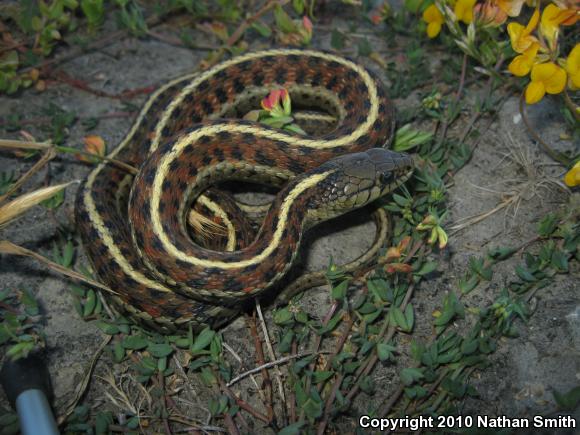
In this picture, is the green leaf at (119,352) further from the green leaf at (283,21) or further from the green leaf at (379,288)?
the green leaf at (283,21)

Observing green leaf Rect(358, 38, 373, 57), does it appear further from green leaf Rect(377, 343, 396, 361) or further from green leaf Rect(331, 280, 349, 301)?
green leaf Rect(377, 343, 396, 361)

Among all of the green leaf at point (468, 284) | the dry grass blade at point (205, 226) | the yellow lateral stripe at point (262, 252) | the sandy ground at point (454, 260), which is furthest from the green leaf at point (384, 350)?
the dry grass blade at point (205, 226)

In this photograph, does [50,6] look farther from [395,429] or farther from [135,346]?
[395,429]

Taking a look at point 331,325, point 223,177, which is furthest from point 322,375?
point 223,177

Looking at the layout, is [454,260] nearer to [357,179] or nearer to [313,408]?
[357,179]

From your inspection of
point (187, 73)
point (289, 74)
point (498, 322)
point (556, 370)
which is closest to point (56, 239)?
point (187, 73)

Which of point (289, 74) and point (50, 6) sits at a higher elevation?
point (50, 6)

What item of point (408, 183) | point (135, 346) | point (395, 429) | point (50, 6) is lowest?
point (395, 429)
